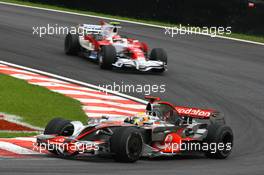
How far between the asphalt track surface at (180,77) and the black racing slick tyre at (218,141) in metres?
0.16

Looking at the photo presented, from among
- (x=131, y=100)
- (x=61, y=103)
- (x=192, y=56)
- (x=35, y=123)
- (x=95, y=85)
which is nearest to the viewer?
(x=35, y=123)

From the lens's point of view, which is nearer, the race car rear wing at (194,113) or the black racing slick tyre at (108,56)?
the race car rear wing at (194,113)

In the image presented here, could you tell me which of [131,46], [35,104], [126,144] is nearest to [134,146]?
[126,144]

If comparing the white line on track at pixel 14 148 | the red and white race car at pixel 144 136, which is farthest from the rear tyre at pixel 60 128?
the white line on track at pixel 14 148

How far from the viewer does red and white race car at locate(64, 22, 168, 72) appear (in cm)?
2264

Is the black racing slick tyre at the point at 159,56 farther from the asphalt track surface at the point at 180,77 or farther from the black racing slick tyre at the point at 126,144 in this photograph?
the black racing slick tyre at the point at 126,144

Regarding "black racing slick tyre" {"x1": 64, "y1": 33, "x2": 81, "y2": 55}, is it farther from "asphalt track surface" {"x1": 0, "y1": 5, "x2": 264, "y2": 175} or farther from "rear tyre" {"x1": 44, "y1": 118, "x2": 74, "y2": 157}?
"rear tyre" {"x1": 44, "y1": 118, "x2": 74, "y2": 157}

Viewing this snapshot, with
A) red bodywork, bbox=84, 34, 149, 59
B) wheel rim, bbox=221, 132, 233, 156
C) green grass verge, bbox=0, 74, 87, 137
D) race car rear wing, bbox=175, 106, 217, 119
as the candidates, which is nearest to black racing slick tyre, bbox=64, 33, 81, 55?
red bodywork, bbox=84, 34, 149, 59

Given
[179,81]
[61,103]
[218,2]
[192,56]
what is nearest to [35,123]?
[61,103]

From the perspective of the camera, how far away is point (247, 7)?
28469 millimetres

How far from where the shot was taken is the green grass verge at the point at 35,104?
16188 millimetres

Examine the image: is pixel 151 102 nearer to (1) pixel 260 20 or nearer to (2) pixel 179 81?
(2) pixel 179 81

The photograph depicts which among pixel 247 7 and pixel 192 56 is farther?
pixel 247 7

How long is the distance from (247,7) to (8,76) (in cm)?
1104
